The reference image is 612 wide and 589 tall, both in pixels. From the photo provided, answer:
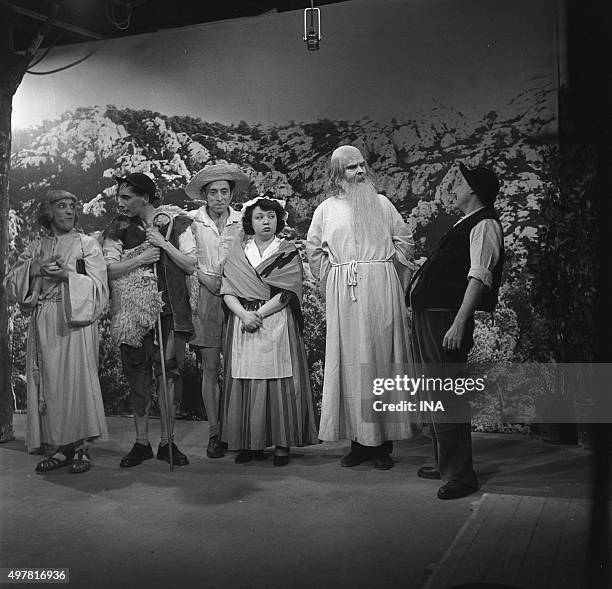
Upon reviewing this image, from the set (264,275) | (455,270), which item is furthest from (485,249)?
(264,275)

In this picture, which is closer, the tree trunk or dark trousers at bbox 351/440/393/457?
dark trousers at bbox 351/440/393/457

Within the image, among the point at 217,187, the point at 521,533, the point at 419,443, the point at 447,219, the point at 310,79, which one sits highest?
the point at 310,79

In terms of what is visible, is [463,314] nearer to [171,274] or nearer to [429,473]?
[429,473]

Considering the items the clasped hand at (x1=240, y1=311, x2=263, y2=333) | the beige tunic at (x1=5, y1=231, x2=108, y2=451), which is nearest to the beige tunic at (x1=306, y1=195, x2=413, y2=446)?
the clasped hand at (x1=240, y1=311, x2=263, y2=333)

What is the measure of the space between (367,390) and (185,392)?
1109mm

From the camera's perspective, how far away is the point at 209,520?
2.12m

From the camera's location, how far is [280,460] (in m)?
2.58

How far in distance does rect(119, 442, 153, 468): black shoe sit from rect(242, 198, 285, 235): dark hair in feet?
2.82

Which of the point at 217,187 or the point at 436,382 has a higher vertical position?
the point at 217,187

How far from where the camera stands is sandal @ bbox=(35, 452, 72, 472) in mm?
2441

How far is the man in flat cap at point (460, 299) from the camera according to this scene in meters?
2.14

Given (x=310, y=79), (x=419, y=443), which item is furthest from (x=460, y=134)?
(x=419, y=443)

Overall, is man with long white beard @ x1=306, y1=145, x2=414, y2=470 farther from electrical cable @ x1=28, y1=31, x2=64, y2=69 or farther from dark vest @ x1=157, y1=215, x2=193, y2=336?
electrical cable @ x1=28, y1=31, x2=64, y2=69

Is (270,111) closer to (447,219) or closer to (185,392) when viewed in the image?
(447,219)
